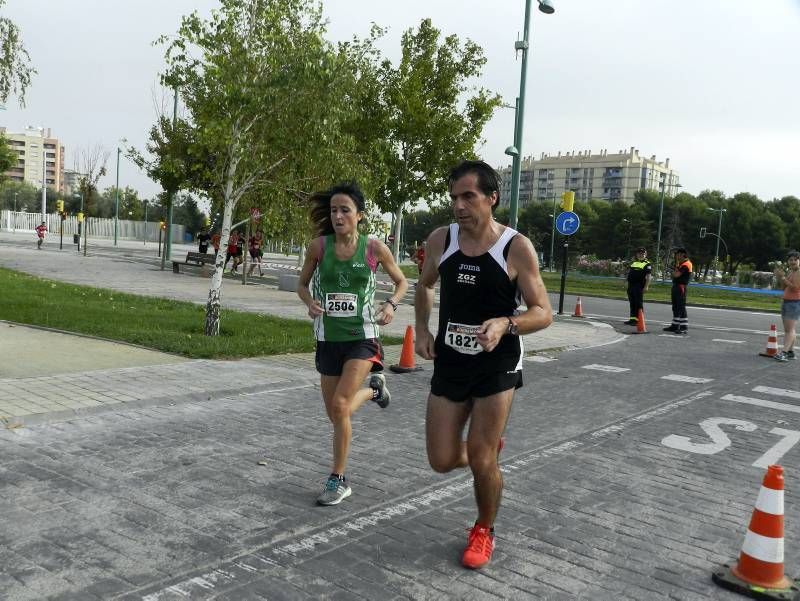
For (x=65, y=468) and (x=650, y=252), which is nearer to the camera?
(x=65, y=468)

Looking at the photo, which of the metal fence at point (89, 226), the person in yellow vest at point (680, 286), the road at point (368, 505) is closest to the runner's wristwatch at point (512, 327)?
the road at point (368, 505)

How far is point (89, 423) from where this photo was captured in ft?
20.2

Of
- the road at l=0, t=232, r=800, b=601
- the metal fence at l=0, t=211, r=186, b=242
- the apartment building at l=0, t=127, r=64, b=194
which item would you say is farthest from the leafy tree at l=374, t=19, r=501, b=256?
the apartment building at l=0, t=127, r=64, b=194

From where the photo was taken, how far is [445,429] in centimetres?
381

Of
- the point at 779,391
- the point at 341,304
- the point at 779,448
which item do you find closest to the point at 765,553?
the point at 341,304

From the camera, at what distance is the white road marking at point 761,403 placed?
27.7 feet

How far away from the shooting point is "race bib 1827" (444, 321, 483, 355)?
364 centimetres

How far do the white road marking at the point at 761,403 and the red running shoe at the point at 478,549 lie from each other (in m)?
5.98

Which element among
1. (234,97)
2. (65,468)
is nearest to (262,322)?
(234,97)

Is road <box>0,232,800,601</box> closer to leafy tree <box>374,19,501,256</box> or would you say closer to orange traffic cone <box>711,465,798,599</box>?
orange traffic cone <box>711,465,798,599</box>

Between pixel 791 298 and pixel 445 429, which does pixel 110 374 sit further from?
pixel 791 298

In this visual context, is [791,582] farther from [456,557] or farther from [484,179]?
[484,179]

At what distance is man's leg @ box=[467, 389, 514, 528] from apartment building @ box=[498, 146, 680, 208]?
548ft

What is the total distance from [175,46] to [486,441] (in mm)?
9141
